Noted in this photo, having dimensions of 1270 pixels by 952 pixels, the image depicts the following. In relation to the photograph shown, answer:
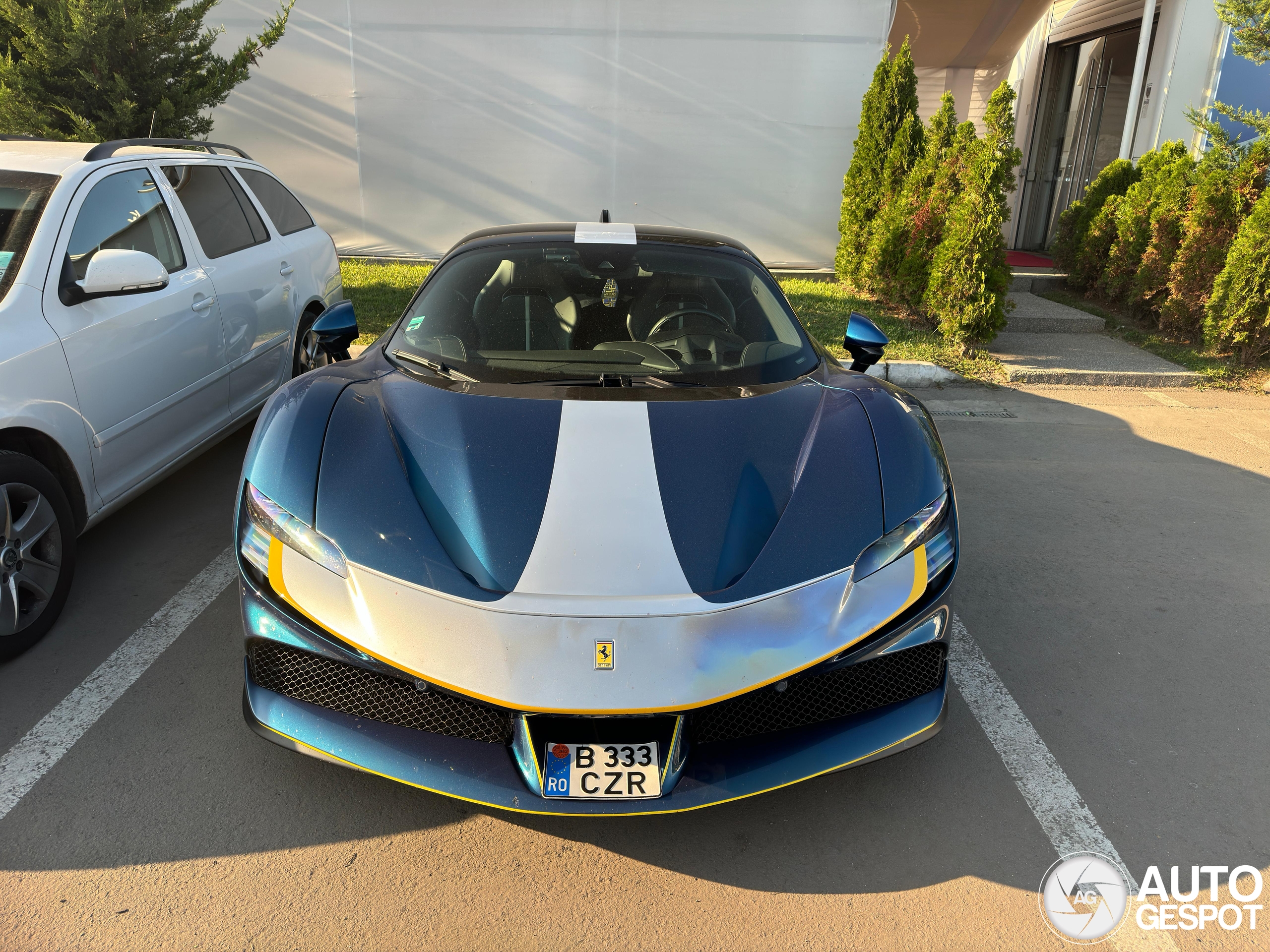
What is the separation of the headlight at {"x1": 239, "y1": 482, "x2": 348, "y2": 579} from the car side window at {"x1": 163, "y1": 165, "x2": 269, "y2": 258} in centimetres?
247

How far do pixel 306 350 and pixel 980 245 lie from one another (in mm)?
5533

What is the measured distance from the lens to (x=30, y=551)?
304 centimetres

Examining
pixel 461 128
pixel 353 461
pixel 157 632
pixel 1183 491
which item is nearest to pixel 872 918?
pixel 353 461

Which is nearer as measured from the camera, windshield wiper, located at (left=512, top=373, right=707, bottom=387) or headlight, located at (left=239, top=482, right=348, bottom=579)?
headlight, located at (left=239, top=482, right=348, bottom=579)

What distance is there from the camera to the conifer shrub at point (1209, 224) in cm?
786

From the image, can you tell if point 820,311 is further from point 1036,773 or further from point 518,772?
point 518,772

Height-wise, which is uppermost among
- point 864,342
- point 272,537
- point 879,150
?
point 879,150

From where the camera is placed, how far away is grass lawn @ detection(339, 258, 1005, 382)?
7391 mm

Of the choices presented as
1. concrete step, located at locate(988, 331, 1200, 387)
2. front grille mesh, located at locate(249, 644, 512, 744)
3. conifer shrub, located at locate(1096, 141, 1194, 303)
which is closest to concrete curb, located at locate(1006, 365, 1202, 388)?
concrete step, located at locate(988, 331, 1200, 387)

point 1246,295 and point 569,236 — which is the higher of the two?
point 569,236

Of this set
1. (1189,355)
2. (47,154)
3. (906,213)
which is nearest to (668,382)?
(47,154)

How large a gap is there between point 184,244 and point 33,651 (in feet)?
6.67

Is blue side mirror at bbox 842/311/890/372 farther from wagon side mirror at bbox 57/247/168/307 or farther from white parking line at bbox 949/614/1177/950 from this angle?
wagon side mirror at bbox 57/247/168/307

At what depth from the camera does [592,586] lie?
209cm
